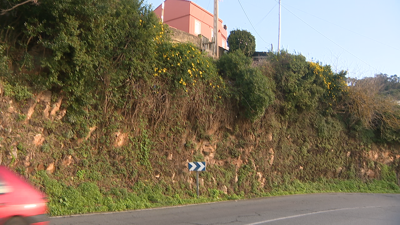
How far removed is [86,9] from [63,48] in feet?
4.51

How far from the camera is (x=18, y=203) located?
5348 millimetres

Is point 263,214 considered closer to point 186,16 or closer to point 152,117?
point 152,117

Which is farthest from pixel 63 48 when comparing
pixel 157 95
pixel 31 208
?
pixel 31 208

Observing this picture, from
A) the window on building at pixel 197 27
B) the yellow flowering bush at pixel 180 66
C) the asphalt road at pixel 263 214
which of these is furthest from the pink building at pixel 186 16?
the asphalt road at pixel 263 214

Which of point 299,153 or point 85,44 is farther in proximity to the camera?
point 299,153

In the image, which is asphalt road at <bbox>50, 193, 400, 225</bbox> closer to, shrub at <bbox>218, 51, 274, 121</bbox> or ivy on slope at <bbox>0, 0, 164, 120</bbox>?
ivy on slope at <bbox>0, 0, 164, 120</bbox>

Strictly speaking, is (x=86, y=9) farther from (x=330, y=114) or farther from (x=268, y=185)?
(x=330, y=114)

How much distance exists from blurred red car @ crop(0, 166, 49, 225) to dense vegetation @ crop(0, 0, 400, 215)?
3.03 m

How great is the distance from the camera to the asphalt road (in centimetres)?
868

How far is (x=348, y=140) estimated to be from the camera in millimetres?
20641

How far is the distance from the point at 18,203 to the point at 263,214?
7570mm

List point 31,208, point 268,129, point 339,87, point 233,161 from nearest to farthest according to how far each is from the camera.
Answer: point 31,208, point 233,161, point 268,129, point 339,87

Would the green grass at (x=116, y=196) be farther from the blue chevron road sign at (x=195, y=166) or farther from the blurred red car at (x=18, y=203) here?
the blurred red car at (x=18, y=203)

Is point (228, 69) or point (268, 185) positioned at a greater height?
point (228, 69)
